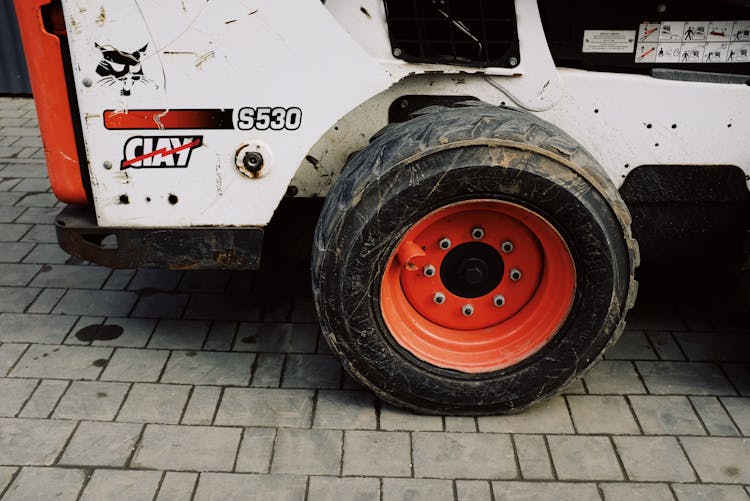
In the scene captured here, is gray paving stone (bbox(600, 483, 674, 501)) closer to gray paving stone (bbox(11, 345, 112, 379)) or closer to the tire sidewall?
the tire sidewall

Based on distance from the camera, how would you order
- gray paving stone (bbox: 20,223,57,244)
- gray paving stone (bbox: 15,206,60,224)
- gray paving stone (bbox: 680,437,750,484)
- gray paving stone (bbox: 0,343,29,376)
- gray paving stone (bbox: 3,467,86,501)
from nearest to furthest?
gray paving stone (bbox: 3,467,86,501) < gray paving stone (bbox: 680,437,750,484) < gray paving stone (bbox: 0,343,29,376) < gray paving stone (bbox: 20,223,57,244) < gray paving stone (bbox: 15,206,60,224)

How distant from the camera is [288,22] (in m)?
2.92

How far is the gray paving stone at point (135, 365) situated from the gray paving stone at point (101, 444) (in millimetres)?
315

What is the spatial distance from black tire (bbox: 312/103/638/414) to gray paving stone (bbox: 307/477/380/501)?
0.39 meters

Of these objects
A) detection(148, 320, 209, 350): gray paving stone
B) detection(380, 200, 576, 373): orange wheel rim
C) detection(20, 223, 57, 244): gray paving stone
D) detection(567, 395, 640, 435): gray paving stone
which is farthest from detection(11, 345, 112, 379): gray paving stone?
detection(567, 395, 640, 435): gray paving stone

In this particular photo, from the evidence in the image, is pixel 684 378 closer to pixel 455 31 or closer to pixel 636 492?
pixel 636 492

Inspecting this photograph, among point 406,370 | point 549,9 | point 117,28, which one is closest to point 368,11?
point 549,9

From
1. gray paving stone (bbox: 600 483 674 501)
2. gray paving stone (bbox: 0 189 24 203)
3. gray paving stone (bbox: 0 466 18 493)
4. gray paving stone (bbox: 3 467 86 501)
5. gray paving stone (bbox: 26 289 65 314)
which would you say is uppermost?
gray paving stone (bbox: 0 189 24 203)

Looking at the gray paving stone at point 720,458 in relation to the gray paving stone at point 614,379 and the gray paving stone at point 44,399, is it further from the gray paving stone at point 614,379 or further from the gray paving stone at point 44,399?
the gray paving stone at point 44,399

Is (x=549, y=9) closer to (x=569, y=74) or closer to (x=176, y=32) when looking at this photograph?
(x=569, y=74)

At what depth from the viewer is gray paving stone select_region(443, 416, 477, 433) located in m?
3.20

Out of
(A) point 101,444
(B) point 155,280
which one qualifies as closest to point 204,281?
(B) point 155,280

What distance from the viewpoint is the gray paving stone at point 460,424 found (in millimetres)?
3197

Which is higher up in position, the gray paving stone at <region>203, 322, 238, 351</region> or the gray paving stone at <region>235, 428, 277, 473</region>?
the gray paving stone at <region>203, 322, 238, 351</region>
